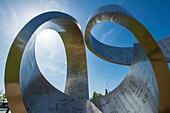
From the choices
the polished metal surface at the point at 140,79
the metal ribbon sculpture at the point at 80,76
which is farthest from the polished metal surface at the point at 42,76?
the polished metal surface at the point at 140,79

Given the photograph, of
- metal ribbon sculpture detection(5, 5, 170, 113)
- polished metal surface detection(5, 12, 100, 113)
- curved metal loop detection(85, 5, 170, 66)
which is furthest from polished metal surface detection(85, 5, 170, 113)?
curved metal loop detection(85, 5, 170, 66)

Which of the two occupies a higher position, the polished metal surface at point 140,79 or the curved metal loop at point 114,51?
the curved metal loop at point 114,51

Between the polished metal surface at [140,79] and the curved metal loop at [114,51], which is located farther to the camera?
the curved metal loop at [114,51]

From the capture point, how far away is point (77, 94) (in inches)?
324

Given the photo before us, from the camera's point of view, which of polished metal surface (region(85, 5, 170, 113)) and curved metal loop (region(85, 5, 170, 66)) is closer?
polished metal surface (region(85, 5, 170, 113))

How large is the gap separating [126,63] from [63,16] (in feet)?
22.4

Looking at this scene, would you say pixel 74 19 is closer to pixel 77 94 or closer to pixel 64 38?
pixel 64 38

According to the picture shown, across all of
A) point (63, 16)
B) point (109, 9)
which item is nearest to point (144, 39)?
point (109, 9)

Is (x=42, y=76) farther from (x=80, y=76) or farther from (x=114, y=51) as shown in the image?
(x=114, y=51)

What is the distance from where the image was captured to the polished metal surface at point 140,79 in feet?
12.1

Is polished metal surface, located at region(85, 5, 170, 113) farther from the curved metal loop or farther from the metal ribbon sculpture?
the curved metal loop

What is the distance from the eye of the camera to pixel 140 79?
5055 mm

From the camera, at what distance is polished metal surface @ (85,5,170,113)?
3.68 meters

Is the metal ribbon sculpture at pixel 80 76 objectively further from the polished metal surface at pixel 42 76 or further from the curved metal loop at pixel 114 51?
the curved metal loop at pixel 114 51
